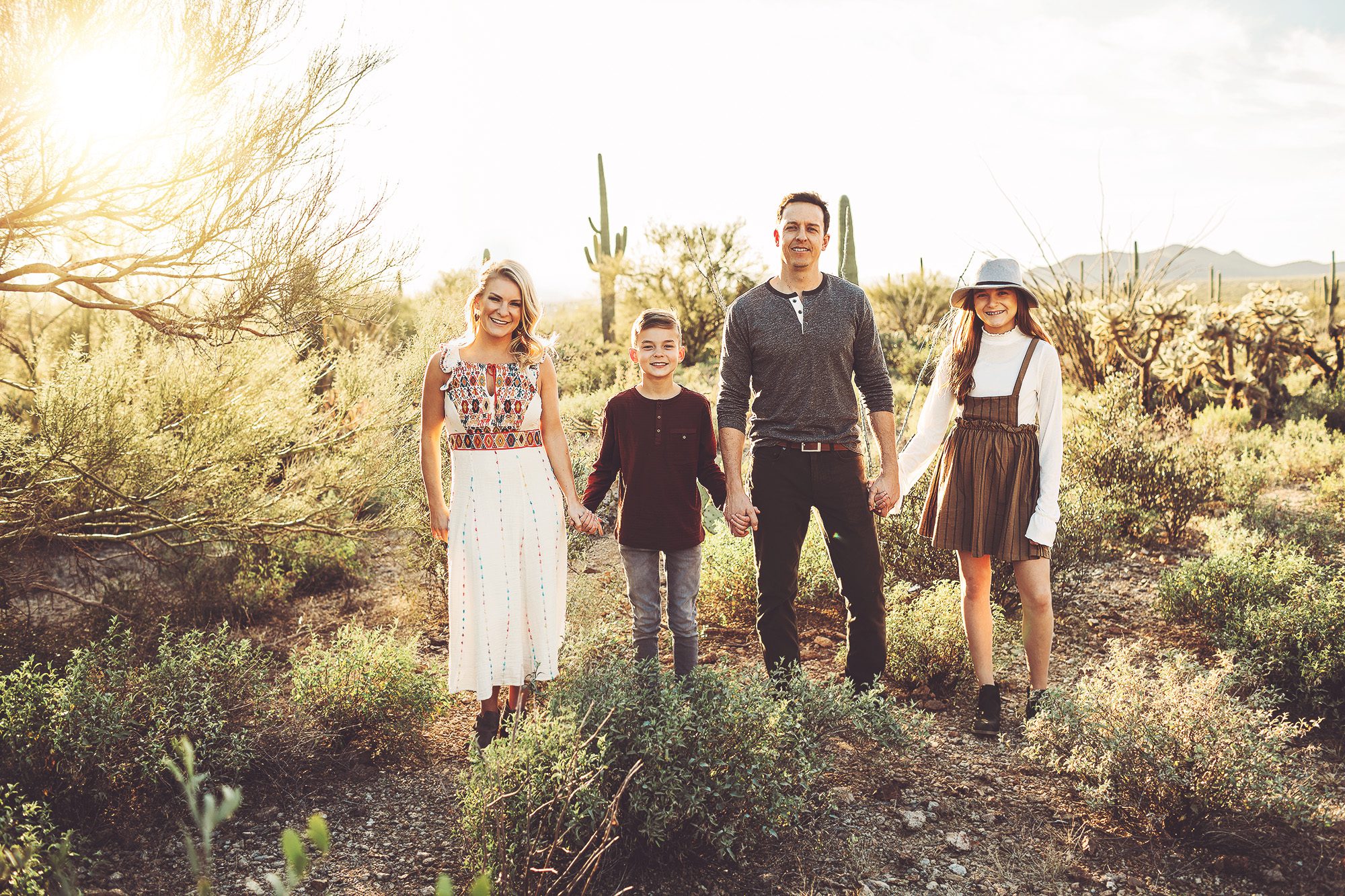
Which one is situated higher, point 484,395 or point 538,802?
point 484,395

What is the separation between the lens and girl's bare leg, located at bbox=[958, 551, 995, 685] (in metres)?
3.54

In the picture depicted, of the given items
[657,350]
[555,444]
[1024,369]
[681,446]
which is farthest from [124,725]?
[1024,369]

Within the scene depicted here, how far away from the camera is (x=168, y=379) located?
5.11 m

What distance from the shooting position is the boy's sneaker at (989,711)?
352cm

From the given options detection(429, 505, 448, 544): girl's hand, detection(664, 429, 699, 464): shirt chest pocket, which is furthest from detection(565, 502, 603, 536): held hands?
detection(429, 505, 448, 544): girl's hand

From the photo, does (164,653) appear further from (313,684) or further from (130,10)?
(130,10)

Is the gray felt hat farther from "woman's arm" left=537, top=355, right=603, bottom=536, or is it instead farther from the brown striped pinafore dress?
"woman's arm" left=537, top=355, right=603, bottom=536

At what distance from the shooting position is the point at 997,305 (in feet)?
11.1

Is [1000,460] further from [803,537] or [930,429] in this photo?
[803,537]

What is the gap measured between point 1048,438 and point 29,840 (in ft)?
12.1

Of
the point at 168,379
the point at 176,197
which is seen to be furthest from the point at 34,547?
the point at 176,197

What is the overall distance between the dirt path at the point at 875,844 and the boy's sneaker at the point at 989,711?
5 centimetres

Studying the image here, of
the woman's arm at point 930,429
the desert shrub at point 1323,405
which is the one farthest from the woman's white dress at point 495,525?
the desert shrub at point 1323,405

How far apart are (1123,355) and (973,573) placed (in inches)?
309
